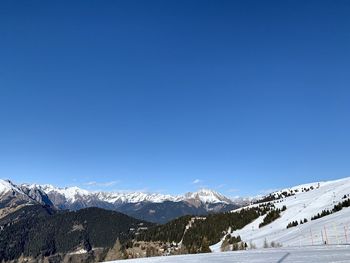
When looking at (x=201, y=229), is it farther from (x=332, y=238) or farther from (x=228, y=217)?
(x=332, y=238)

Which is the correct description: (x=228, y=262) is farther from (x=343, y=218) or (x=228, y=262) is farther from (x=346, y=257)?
(x=343, y=218)

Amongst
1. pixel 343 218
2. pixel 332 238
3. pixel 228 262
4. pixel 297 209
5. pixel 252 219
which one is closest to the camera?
pixel 228 262

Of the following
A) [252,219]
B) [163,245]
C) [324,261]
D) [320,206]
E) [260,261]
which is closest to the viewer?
[324,261]

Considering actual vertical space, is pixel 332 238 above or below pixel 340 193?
below

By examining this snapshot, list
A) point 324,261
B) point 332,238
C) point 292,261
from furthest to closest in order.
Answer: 1. point 332,238
2. point 292,261
3. point 324,261

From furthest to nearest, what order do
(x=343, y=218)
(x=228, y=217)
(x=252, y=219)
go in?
1. (x=228, y=217)
2. (x=252, y=219)
3. (x=343, y=218)

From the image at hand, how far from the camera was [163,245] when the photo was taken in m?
173

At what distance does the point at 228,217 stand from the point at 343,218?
10252 centimetres

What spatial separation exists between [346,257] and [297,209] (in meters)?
71.2

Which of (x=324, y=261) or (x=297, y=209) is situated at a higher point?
(x=297, y=209)

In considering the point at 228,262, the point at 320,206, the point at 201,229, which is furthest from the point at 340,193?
the point at 201,229

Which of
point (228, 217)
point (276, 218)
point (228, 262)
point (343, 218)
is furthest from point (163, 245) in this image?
point (228, 262)

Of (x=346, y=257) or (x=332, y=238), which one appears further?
(x=332, y=238)

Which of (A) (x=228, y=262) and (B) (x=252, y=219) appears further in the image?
(B) (x=252, y=219)
